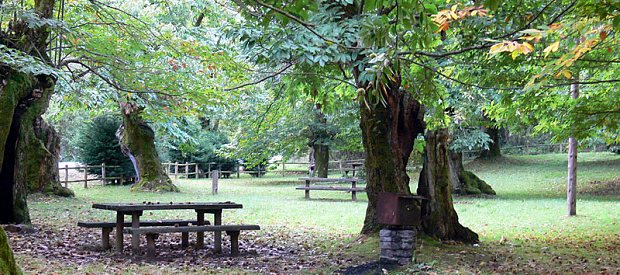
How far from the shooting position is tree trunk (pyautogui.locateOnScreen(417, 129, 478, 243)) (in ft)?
31.6

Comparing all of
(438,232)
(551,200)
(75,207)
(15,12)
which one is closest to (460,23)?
(438,232)

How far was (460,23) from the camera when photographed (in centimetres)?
753

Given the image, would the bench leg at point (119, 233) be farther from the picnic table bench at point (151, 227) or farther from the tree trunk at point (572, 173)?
the tree trunk at point (572, 173)

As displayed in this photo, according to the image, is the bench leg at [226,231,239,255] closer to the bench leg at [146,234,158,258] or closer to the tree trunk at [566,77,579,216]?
the bench leg at [146,234,158,258]

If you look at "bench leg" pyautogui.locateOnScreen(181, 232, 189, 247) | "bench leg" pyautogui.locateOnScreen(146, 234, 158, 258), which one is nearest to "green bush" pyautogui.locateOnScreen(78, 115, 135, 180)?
"bench leg" pyautogui.locateOnScreen(181, 232, 189, 247)

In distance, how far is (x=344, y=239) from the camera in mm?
10773

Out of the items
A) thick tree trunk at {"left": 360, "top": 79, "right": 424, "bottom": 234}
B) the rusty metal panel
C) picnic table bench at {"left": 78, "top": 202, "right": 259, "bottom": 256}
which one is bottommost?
picnic table bench at {"left": 78, "top": 202, "right": 259, "bottom": 256}

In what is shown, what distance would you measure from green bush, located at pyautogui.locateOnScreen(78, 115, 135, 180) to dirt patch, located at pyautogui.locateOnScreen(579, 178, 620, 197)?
20.1 m

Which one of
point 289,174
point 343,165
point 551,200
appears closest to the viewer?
point 551,200

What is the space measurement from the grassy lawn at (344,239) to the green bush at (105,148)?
682 cm

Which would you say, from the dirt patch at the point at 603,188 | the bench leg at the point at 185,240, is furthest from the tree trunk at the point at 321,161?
the bench leg at the point at 185,240

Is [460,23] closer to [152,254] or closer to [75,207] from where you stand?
[152,254]

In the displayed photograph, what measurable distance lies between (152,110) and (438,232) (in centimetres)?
803

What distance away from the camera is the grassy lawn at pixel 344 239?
8.07 m
